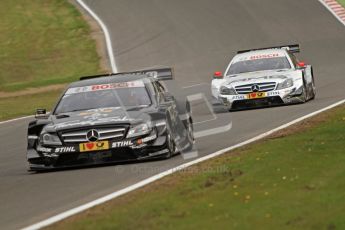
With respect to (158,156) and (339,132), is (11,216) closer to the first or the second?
(158,156)

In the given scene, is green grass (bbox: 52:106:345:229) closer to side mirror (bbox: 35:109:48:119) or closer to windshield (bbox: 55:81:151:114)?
windshield (bbox: 55:81:151:114)

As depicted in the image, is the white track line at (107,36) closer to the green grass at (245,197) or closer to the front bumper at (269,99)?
the front bumper at (269,99)

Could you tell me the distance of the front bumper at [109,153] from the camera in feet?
42.7

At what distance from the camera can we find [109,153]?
13.0 meters

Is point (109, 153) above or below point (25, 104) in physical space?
above

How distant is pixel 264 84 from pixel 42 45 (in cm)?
1831

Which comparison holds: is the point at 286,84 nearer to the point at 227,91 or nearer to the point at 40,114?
the point at 227,91

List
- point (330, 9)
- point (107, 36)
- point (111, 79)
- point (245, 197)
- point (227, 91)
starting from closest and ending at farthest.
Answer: point (245, 197) < point (111, 79) < point (227, 91) < point (107, 36) < point (330, 9)

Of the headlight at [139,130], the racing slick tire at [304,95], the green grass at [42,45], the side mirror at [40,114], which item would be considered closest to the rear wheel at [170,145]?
the headlight at [139,130]

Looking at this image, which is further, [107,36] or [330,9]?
[330,9]

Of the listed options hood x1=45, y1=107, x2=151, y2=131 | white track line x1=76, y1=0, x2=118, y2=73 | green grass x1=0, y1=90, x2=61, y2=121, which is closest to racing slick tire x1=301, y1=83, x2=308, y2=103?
green grass x1=0, y1=90, x2=61, y2=121

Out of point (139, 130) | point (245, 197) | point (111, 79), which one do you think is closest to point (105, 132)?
point (139, 130)

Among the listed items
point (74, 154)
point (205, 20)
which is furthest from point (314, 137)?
point (205, 20)

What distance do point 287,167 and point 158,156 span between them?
291 centimetres
